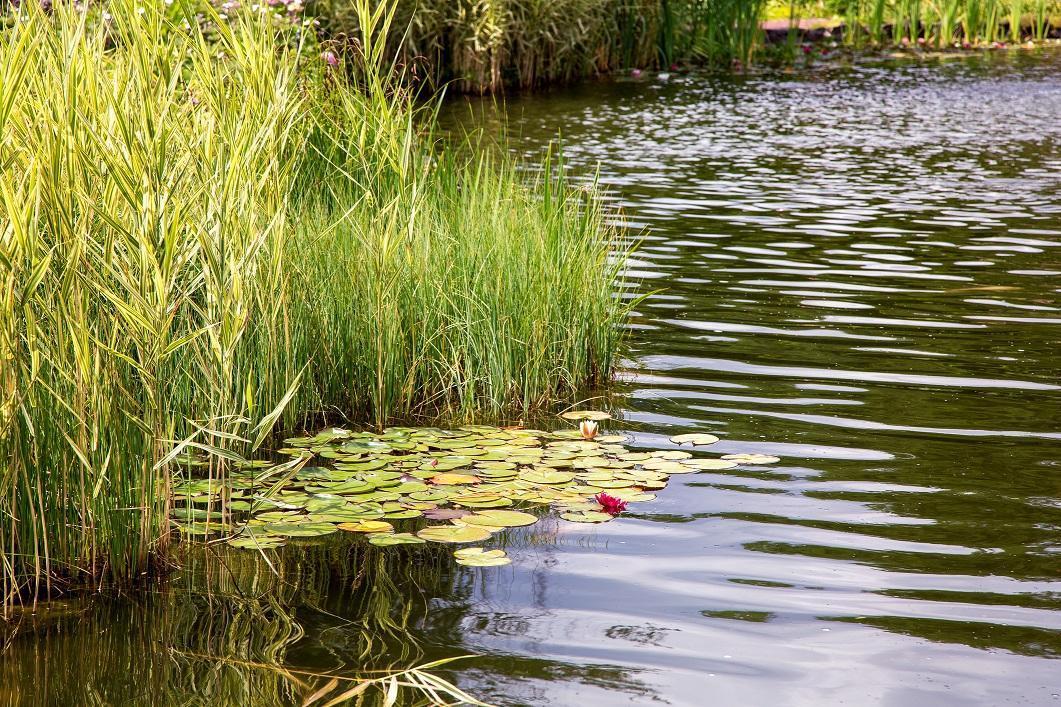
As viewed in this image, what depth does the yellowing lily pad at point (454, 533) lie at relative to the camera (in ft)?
11.4

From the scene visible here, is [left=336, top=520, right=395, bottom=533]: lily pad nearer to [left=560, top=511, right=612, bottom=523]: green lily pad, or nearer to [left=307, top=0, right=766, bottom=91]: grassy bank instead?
[left=560, top=511, right=612, bottom=523]: green lily pad

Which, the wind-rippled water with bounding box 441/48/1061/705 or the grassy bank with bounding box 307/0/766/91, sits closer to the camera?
the wind-rippled water with bounding box 441/48/1061/705

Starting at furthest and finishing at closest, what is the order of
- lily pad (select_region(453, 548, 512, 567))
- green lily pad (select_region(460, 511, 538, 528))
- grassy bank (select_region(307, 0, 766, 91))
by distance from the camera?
grassy bank (select_region(307, 0, 766, 91)), green lily pad (select_region(460, 511, 538, 528)), lily pad (select_region(453, 548, 512, 567))

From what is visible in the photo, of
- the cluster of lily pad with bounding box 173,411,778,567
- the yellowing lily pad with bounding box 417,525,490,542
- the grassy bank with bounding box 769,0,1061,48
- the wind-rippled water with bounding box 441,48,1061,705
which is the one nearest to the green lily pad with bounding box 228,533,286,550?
the cluster of lily pad with bounding box 173,411,778,567

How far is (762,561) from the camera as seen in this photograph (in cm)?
336

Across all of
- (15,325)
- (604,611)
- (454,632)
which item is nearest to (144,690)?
(454,632)

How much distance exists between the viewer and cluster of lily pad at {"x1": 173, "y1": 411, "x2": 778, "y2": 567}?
3523mm

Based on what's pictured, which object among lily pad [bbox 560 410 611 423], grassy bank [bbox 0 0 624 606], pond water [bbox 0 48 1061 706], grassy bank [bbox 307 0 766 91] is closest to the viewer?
pond water [bbox 0 48 1061 706]

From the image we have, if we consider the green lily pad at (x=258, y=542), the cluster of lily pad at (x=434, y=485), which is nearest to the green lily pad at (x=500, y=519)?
the cluster of lily pad at (x=434, y=485)

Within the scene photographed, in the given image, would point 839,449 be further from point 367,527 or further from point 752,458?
point 367,527

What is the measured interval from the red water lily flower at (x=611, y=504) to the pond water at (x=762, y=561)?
0.12 feet

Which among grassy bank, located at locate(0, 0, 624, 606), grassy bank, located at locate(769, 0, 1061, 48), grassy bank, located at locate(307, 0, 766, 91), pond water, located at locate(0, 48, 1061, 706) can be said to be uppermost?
grassy bank, located at locate(769, 0, 1061, 48)

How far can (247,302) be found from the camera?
3.40 m

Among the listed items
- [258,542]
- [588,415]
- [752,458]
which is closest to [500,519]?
[258,542]
